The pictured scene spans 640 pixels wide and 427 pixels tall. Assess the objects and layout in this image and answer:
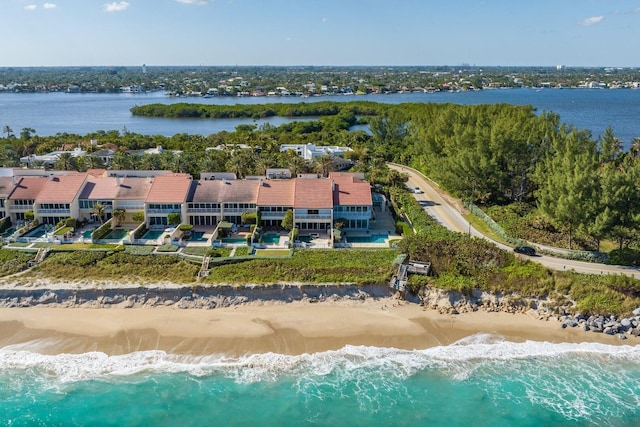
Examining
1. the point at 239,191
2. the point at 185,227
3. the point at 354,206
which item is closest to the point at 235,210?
the point at 239,191

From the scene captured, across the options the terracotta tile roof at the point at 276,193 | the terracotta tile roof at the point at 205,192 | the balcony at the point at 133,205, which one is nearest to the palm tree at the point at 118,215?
the balcony at the point at 133,205

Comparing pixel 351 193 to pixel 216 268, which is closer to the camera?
pixel 216 268

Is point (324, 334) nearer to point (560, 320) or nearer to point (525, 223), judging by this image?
point (560, 320)

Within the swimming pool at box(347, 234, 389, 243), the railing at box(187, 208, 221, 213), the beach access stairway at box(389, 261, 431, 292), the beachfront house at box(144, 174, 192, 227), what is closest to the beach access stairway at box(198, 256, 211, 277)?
the railing at box(187, 208, 221, 213)

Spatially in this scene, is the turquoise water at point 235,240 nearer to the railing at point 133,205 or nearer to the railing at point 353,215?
the railing at point 353,215

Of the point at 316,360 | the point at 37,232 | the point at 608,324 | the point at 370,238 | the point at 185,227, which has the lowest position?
the point at 316,360

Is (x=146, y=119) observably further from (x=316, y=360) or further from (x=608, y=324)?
(x=608, y=324)

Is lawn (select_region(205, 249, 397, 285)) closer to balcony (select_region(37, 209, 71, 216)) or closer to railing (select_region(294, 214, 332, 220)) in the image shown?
railing (select_region(294, 214, 332, 220))
